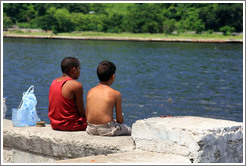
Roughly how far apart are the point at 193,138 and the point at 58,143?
6.25ft

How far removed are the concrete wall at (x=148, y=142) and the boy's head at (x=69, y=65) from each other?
84 centimetres

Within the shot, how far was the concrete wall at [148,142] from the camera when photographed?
5.41m

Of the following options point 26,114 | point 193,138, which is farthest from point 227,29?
point 193,138

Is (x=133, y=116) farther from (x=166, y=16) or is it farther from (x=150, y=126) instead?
(x=166, y=16)

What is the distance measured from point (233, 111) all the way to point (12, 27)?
9182cm

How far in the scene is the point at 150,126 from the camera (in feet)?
18.8

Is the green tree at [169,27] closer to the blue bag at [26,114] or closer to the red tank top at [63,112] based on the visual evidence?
the blue bag at [26,114]

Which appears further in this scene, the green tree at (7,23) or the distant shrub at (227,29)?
the green tree at (7,23)

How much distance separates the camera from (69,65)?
685 cm

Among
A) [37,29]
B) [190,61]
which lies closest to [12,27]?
[37,29]

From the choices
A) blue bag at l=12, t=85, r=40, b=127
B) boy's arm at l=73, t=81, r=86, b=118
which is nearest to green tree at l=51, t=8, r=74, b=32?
blue bag at l=12, t=85, r=40, b=127

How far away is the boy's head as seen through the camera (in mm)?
6820

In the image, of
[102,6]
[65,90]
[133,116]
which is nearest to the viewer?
[65,90]

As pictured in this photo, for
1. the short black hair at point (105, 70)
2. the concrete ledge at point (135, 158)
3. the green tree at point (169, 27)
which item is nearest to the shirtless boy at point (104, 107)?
the short black hair at point (105, 70)
